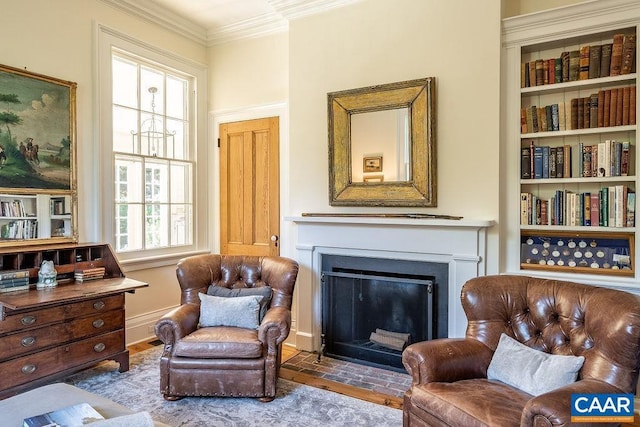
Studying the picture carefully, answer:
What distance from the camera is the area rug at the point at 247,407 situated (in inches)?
95.6

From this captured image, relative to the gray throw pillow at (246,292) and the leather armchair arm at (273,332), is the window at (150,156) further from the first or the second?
the leather armchair arm at (273,332)

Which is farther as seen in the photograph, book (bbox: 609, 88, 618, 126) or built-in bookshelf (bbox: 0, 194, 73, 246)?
built-in bookshelf (bbox: 0, 194, 73, 246)

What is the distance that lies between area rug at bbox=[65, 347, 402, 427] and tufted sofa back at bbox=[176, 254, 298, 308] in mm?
638

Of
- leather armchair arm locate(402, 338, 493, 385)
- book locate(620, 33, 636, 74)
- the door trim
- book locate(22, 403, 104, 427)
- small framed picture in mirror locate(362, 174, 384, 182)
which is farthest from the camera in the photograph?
the door trim

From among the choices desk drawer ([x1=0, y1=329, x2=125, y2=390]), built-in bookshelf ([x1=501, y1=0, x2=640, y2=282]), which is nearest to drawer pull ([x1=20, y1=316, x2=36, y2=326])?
desk drawer ([x1=0, y1=329, x2=125, y2=390])

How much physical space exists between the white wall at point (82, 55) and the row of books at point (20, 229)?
0.35 metres

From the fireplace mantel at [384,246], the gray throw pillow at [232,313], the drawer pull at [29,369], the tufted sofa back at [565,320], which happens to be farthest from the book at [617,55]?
the drawer pull at [29,369]

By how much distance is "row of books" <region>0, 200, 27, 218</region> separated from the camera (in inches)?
113

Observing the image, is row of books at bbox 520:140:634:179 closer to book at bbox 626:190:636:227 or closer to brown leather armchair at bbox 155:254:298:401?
book at bbox 626:190:636:227

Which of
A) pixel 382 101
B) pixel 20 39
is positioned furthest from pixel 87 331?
pixel 382 101

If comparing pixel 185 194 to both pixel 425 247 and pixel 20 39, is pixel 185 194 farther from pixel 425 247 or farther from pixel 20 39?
pixel 425 247

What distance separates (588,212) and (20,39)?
4193 mm

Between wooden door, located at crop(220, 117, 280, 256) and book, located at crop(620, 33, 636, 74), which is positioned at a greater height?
book, located at crop(620, 33, 636, 74)

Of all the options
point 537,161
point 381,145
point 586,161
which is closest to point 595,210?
point 586,161
